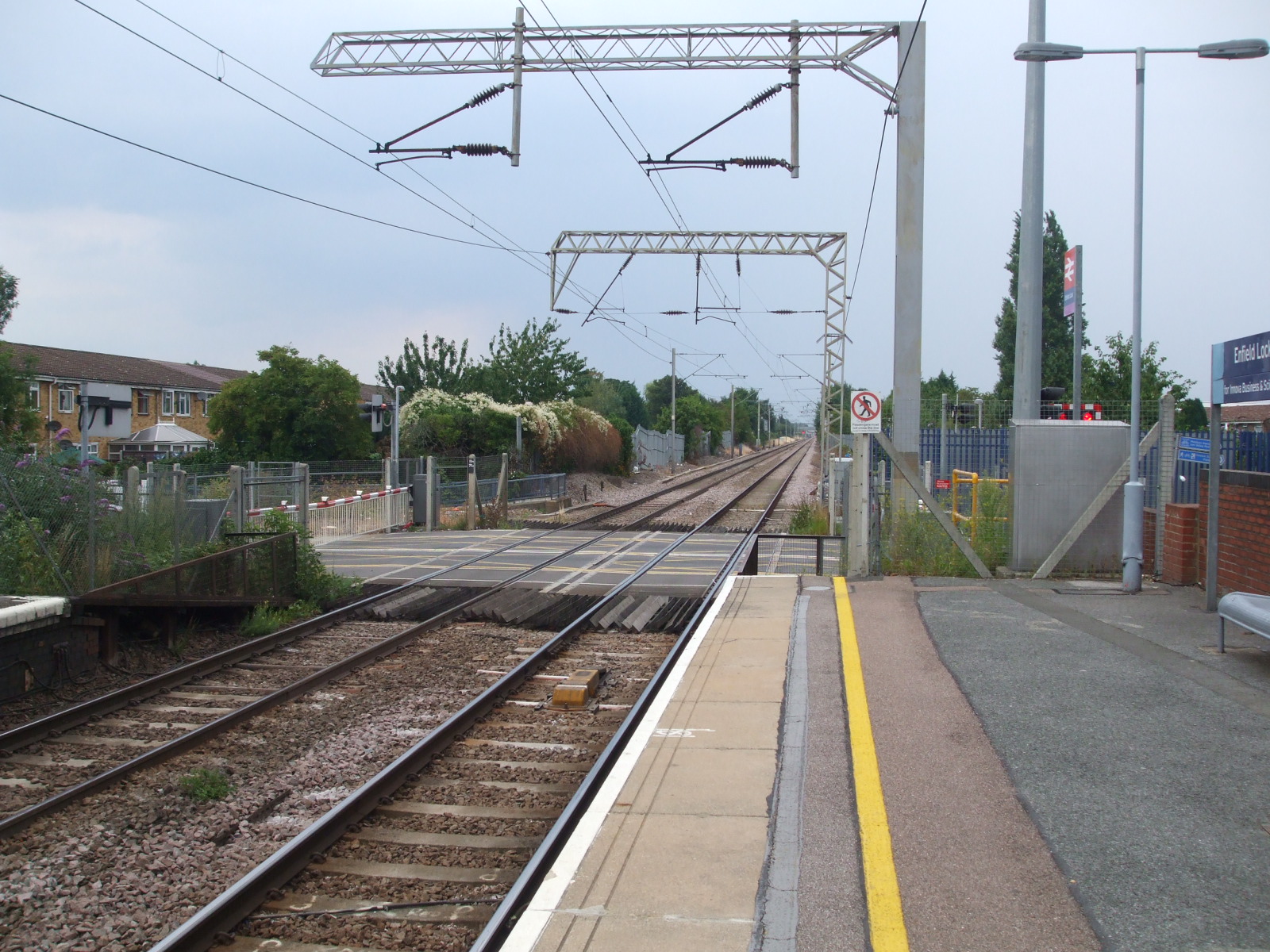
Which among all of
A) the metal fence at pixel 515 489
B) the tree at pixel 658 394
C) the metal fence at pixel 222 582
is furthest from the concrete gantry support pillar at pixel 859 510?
the tree at pixel 658 394

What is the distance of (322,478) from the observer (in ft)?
99.2

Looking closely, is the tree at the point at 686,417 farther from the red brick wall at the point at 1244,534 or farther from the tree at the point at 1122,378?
the red brick wall at the point at 1244,534

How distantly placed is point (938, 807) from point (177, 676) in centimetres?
802

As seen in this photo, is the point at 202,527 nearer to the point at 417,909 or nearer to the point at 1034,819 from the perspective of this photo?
the point at 417,909

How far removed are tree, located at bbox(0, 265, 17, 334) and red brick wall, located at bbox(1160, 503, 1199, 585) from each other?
45.6m

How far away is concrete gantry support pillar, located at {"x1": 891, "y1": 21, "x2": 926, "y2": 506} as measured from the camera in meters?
15.8

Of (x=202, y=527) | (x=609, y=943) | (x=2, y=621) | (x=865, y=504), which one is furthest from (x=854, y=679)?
(x=202, y=527)

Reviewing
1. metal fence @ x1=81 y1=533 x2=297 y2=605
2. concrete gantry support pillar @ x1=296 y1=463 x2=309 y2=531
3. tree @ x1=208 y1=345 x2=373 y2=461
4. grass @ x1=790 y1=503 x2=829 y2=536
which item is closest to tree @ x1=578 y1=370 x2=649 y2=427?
tree @ x1=208 y1=345 x2=373 y2=461

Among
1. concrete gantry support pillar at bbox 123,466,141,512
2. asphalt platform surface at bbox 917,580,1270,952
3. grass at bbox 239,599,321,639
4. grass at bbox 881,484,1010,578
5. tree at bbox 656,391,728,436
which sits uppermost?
tree at bbox 656,391,728,436

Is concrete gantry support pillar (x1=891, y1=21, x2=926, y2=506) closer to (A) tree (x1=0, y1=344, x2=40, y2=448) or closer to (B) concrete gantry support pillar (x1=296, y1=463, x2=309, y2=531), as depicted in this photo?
(B) concrete gantry support pillar (x1=296, y1=463, x2=309, y2=531)

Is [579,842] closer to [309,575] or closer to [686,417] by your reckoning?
[309,575]

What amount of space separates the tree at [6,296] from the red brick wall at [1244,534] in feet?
152

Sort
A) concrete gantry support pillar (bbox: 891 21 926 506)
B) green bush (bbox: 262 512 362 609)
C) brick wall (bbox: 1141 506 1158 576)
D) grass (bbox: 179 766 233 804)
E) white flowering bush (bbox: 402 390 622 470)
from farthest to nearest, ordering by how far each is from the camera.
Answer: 1. white flowering bush (bbox: 402 390 622 470)
2. concrete gantry support pillar (bbox: 891 21 926 506)
3. green bush (bbox: 262 512 362 609)
4. brick wall (bbox: 1141 506 1158 576)
5. grass (bbox: 179 766 233 804)

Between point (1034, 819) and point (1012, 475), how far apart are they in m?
8.82
